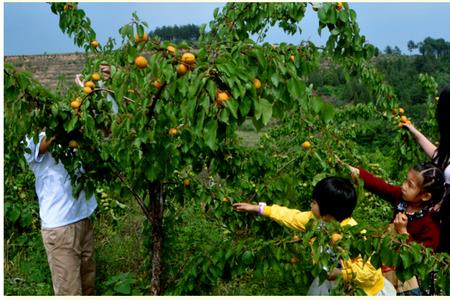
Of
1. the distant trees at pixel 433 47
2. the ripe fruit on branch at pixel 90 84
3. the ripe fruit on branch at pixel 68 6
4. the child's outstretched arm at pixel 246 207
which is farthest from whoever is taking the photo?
the distant trees at pixel 433 47

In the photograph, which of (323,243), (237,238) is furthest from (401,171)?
(323,243)

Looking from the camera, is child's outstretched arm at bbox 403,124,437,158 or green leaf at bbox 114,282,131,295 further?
green leaf at bbox 114,282,131,295

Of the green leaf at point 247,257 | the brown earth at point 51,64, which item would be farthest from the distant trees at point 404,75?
the green leaf at point 247,257

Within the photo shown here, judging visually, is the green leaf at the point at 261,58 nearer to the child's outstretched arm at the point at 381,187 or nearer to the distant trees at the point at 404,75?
the child's outstretched arm at the point at 381,187

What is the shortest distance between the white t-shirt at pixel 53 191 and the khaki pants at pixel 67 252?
52 millimetres

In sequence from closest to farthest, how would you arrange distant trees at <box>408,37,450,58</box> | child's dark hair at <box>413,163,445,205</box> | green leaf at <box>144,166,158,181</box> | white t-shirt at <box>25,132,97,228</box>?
green leaf at <box>144,166,158,181</box> → child's dark hair at <box>413,163,445,205</box> → white t-shirt at <box>25,132,97,228</box> → distant trees at <box>408,37,450,58</box>

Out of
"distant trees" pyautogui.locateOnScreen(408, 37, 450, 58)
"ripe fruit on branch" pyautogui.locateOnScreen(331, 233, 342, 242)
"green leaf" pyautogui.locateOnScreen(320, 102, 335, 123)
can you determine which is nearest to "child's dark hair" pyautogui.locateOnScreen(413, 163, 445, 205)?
"ripe fruit on branch" pyautogui.locateOnScreen(331, 233, 342, 242)

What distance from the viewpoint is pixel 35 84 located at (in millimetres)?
2029

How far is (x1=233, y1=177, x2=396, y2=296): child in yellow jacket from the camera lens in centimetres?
219

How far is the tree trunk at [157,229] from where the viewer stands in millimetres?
2514

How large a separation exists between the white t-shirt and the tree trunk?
1.38 feet

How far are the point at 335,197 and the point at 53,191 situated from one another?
1.44 m

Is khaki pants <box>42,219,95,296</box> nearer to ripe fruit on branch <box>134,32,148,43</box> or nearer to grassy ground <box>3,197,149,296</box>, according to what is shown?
grassy ground <box>3,197,149,296</box>

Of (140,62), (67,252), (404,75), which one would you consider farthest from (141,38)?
(404,75)
